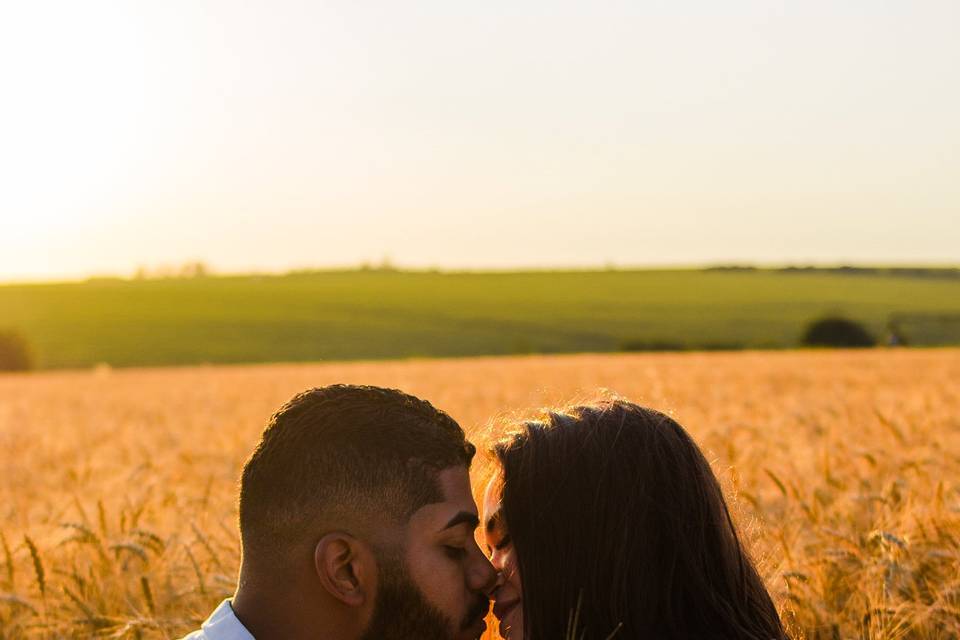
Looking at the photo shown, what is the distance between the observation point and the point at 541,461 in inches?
90.9

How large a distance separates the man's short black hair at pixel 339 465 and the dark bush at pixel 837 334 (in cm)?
4732

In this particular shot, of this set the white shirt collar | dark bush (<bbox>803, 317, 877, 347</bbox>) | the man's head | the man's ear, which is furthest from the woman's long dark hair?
dark bush (<bbox>803, 317, 877, 347</bbox>)

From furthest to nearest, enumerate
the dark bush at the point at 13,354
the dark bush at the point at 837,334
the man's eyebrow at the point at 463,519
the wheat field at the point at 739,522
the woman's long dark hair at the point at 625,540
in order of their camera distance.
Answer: the dark bush at the point at 837,334 < the dark bush at the point at 13,354 < the wheat field at the point at 739,522 < the woman's long dark hair at the point at 625,540 < the man's eyebrow at the point at 463,519

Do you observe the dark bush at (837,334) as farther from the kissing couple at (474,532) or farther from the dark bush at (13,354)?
the kissing couple at (474,532)

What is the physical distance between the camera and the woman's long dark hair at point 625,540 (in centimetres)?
221

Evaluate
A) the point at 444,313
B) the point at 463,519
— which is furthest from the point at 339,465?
the point at 444,313

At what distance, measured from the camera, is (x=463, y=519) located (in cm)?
193

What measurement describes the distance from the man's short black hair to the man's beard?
9 cm

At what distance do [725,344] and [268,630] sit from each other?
43647mm

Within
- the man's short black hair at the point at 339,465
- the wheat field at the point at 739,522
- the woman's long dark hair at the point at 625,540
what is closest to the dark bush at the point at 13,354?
the wheat field at the point at 739,522

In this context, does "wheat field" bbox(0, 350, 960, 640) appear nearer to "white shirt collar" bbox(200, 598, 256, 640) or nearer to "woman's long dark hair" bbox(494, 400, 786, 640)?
"woman's long dark hair" bbox(494, 400, 786, 640)

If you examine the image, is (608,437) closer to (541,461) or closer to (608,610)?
(541,461)

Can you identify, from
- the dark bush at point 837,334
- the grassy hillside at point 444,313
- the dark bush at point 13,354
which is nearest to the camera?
the dark bush at point 13,354

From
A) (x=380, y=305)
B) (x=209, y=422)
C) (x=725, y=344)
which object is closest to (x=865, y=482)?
(x=209, y=422)
